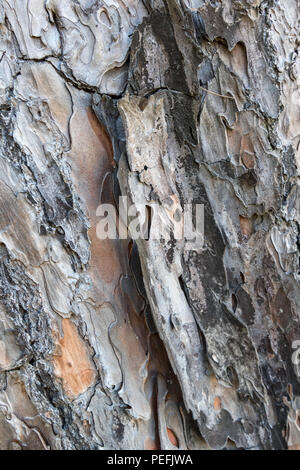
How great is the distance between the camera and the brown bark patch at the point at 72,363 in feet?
3.37

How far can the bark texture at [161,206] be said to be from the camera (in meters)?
0.98

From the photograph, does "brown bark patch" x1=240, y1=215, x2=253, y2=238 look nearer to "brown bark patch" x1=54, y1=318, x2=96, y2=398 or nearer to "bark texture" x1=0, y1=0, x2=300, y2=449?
"bark texture" x1=0, y1=0, x2=300, y2=449

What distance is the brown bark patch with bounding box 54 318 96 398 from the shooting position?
1027 mm

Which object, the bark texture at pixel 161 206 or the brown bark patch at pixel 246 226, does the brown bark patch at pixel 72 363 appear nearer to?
the bark texture at pixel 161 206

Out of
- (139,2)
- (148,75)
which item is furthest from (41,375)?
(139,2)

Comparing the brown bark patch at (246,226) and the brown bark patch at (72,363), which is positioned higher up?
the brown bark patch at (246,226)

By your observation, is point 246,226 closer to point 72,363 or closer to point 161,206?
point 161,206

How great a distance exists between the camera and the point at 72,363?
1.03 metres

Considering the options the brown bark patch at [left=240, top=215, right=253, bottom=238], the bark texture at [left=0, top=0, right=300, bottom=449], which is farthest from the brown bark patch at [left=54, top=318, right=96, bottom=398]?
the brown bark patch at [left=240, top=215, right=253, bottom=238]

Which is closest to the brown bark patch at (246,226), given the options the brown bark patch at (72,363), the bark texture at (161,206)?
the bark texture at (161,206)

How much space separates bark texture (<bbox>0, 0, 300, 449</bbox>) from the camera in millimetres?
985

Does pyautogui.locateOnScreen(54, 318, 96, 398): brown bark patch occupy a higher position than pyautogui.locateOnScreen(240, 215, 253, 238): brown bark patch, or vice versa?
pyautogui.locateOnScreen(240, 215, 253, 238): brown bark patch

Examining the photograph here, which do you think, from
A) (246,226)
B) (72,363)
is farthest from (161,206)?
(72,363)

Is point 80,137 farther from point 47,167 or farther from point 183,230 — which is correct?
point 183,230
